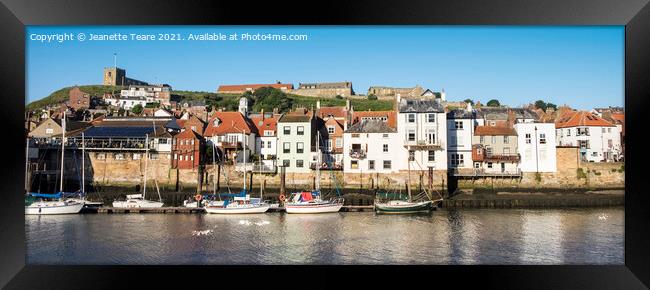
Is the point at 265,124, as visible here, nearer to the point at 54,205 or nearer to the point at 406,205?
the point at 406,205

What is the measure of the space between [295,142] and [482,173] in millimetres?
6992

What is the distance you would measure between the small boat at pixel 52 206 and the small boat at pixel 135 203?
114 centimetres

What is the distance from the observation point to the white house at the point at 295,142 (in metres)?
17.3

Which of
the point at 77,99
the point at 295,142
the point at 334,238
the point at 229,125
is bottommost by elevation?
the point at 334,238

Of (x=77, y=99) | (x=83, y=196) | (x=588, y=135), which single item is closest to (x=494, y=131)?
(x=588, y=135)

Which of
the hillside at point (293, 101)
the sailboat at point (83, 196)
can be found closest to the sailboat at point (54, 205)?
the sailboat at point (83, 196)

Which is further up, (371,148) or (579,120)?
(579,120)

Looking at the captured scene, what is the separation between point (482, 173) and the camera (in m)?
16.9

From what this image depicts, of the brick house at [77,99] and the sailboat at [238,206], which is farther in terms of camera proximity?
the sailboat at [238,206]

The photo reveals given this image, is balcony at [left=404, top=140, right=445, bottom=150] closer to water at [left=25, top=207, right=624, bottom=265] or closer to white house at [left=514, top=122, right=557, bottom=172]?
white house at [left=514, top=122, right=557, bottom=172]

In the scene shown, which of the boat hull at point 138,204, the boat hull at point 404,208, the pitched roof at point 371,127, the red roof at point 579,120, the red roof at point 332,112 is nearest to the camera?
the red roof at point 579,120
